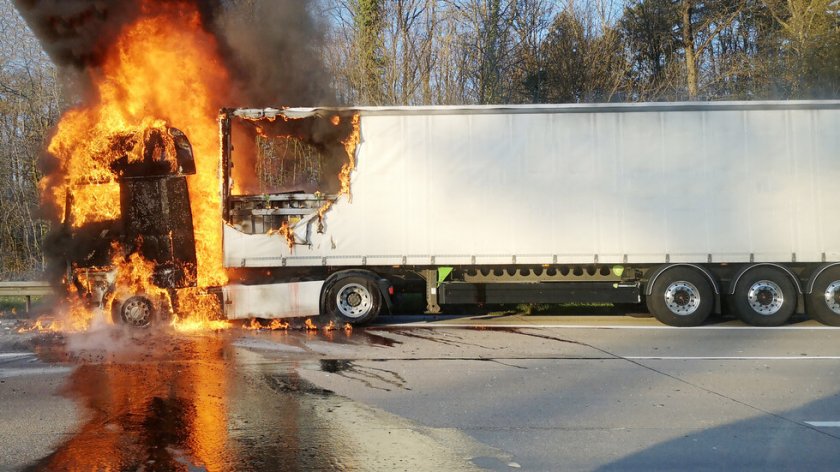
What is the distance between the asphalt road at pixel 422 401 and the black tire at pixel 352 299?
0.65 meters

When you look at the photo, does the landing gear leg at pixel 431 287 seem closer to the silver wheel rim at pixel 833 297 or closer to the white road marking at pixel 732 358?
the white road marking at pixel 732 358

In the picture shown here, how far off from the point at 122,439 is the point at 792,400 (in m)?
6.17

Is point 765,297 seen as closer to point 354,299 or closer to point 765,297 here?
point 765,297

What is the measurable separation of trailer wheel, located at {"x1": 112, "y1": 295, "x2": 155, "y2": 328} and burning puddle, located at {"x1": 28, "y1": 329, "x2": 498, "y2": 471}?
1799mm

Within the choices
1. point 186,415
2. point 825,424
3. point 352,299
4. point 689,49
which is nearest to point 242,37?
point 352,299

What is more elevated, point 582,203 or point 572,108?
point 572,108

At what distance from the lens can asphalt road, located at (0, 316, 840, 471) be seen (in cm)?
520

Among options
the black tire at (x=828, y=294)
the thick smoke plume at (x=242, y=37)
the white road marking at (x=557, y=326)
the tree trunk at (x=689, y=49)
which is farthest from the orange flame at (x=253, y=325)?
the tree trunk at (x=689, y=49)

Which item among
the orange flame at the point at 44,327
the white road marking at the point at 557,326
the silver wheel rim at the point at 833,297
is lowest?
the white road marking at the point at 557,326

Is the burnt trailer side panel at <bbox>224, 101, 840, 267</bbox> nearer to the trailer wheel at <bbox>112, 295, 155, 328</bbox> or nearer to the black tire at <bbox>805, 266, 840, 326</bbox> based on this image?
the black tire at <bbox>805, 266, 840, 326</bbox>

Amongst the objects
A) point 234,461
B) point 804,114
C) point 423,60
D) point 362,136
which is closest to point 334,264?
point 362,136

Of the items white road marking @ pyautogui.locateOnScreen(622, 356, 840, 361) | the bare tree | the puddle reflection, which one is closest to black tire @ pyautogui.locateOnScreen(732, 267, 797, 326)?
white road marking @ pyautogui.locateOnScreen(622, 356, 840, 361)

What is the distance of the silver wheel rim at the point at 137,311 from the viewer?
444 inches

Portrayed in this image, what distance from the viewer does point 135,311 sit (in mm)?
11289
